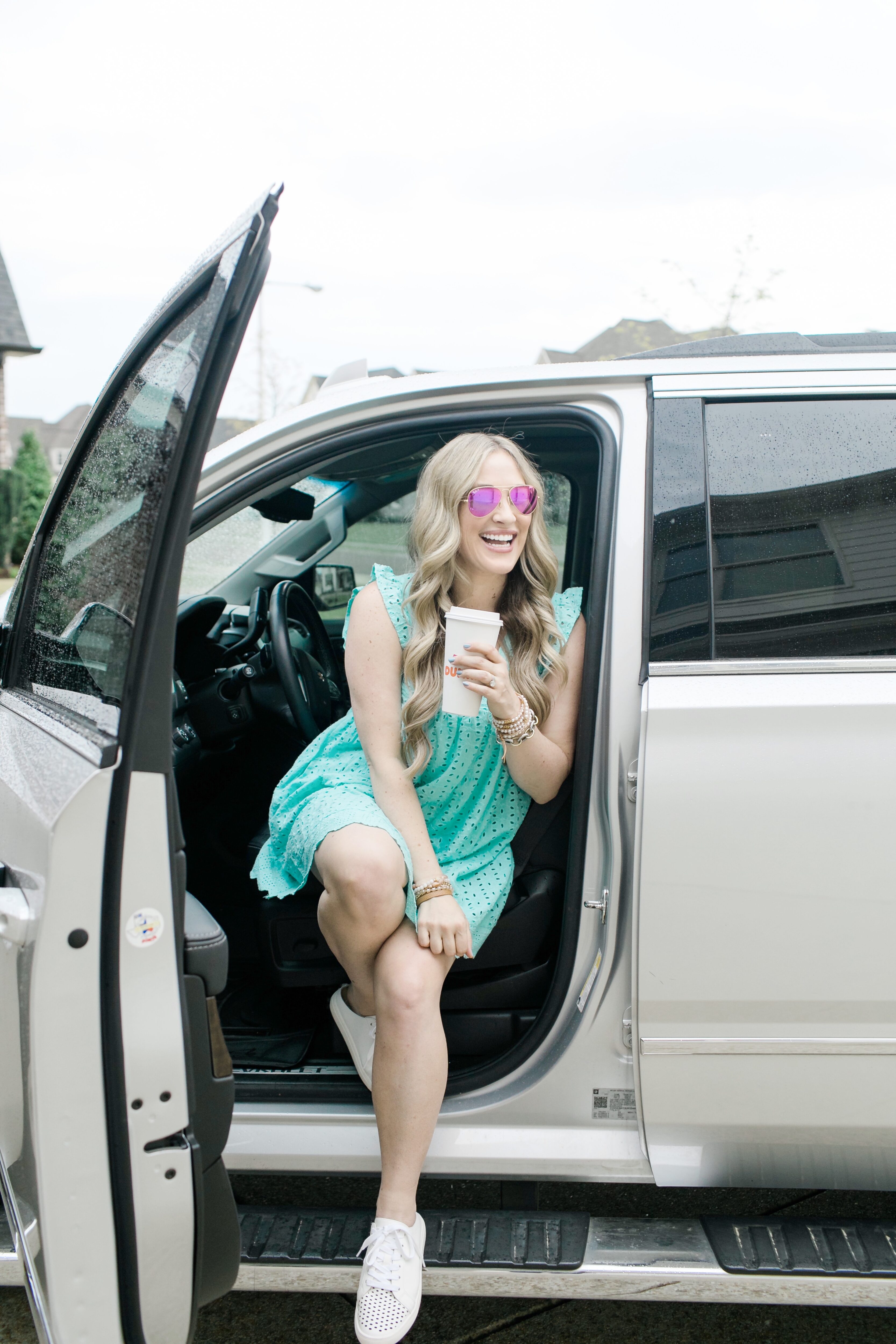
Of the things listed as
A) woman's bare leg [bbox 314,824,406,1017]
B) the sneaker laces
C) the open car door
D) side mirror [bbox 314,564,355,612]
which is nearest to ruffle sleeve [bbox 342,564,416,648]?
woman's bare leg [bbox 314,824,406,1017]

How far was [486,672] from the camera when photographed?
1626 millimetres

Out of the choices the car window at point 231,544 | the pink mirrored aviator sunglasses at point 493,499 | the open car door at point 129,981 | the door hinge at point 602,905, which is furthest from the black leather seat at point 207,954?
the car window at point 231,544

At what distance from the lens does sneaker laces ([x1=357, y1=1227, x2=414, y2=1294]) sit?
1482mm

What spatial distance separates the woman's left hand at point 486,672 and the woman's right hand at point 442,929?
1.17 ft

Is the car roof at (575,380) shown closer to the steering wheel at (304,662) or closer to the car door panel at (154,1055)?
the steering wheel at (304,662)

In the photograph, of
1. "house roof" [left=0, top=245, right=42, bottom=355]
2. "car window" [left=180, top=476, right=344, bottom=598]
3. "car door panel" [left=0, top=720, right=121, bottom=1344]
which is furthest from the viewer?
"house roof" [left=0, top=245, right=42, bottom=355]

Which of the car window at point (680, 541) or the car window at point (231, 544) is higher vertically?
the car window at point (231, 544)

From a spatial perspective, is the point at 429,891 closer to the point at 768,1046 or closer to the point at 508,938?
the point at 508,938

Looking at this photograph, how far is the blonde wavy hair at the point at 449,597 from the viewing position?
181 centimetres

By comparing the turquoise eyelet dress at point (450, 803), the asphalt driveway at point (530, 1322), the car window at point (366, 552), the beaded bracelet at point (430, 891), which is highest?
the car window at point (366, 552)

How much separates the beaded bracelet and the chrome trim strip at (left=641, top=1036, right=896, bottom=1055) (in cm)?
41

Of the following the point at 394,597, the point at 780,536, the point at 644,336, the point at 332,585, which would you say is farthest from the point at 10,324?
the point at 780,536

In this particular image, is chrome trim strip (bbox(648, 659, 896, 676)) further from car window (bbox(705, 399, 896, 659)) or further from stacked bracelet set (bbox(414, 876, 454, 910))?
stacked bracelet set (bbox(414, 876, 454, 910))

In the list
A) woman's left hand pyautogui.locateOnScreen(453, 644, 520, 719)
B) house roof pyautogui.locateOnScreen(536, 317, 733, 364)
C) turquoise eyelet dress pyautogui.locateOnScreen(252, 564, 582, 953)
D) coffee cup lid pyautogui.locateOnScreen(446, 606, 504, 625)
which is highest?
house roof pyautogui.locateOnScreen(536, 317, 733, 364)
